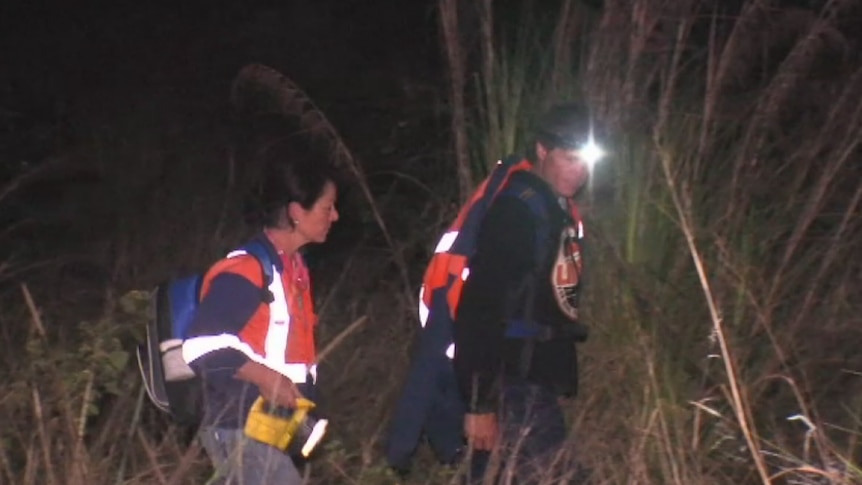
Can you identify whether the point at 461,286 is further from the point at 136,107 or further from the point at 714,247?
the point at 136,107

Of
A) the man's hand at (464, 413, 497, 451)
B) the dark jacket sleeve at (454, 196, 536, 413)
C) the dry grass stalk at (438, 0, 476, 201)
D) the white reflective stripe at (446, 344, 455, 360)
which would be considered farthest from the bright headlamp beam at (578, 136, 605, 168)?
the dry grass stalk at (438, 0, 476, 201)

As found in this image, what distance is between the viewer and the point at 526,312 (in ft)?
17.5

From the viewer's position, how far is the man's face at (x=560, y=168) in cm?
540

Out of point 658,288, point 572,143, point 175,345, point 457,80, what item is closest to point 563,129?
point 572,143

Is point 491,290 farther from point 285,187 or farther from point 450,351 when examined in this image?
point 285,187

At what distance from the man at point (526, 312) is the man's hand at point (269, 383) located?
21.8 inches

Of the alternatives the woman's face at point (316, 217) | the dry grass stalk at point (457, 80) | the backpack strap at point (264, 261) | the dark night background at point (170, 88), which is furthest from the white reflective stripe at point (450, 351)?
the dark night background at point (170, 88)

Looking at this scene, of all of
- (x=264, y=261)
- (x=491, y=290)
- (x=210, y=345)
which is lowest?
(x=210, y=345)

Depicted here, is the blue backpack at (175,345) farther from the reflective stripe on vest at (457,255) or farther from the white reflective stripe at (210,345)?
the reflective stripe on vest at (457,255)

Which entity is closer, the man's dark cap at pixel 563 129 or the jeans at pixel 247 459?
the jeans at pixel 247 459

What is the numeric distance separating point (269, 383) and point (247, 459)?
0.24 metres

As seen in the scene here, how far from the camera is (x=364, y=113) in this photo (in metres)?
11.4

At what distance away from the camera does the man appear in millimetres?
5266

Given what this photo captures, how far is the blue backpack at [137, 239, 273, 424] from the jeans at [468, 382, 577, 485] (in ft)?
2.56
